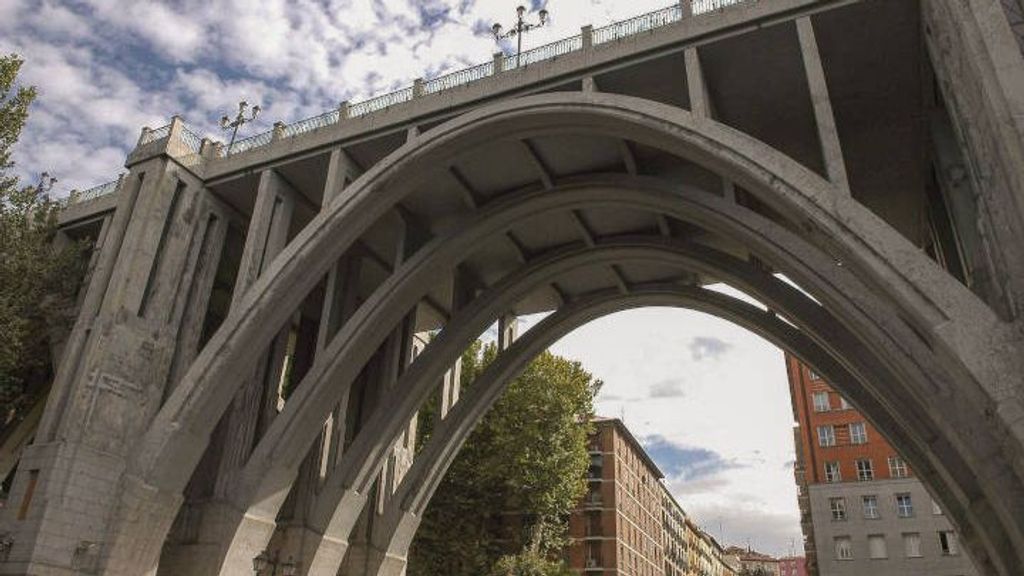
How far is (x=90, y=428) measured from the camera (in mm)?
16750

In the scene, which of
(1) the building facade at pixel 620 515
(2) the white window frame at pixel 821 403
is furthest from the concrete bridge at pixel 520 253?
(1) the building facade at pixel 620 515

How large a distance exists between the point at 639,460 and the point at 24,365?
2175 inches

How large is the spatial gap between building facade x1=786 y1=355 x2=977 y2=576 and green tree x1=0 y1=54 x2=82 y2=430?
34674mm

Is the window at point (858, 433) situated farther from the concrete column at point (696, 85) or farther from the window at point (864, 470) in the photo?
the concrete column at point (696, 85)

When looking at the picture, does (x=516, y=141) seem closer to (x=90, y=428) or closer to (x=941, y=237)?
(x=941, y=237)

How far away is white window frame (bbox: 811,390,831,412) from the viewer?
1722 inches

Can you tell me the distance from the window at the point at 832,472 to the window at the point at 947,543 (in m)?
5.73

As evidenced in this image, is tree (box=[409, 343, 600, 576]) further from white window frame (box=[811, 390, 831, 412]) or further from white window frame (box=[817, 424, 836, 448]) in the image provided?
white window frame (box=[811, 390, 831, 412])

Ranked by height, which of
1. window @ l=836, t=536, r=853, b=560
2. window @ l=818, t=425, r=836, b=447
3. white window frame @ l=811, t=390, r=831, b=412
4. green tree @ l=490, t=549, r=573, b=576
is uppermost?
white window frame @ l=811, t=390, r=831, b=412

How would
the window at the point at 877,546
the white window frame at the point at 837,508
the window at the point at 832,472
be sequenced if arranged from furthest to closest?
the window at the point at 832,472 → the white window frame at the point at 837,508 → the window at the point at 877,546

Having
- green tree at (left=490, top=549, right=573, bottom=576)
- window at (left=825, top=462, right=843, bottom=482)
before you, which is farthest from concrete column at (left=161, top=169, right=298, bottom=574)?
window at (left=825, top=462, right=843, bottom=482)

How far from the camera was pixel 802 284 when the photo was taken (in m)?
16.1

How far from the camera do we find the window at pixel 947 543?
117ft

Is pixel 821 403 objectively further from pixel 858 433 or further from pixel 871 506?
pixel 871 506
